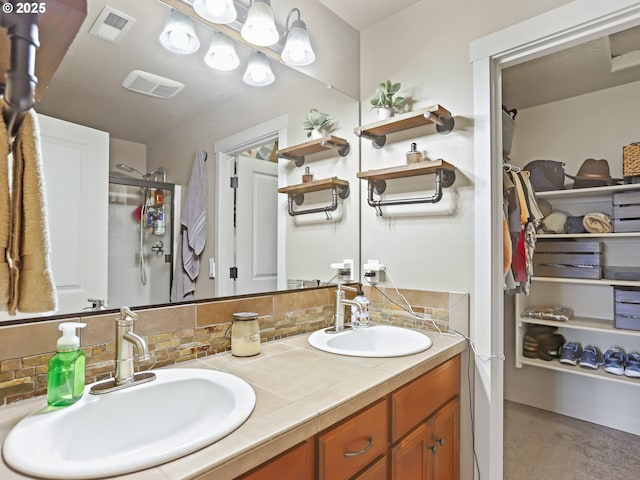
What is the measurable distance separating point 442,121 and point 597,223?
163 centimetres

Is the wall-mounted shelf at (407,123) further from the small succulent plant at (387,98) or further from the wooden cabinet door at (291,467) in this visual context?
the wooden cabinet door at (291,467)

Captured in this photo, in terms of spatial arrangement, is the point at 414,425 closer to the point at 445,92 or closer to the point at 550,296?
the point at 445,92

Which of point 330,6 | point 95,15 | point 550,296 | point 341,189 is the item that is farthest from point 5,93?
point 550,296

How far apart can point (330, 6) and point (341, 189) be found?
929 millimetres

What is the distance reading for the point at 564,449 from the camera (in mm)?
2291

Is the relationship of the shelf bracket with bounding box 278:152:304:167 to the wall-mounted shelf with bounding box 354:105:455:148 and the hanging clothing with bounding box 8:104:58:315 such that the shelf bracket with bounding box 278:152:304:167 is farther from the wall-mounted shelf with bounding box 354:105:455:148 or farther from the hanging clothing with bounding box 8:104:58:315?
the hanging clothing with bounding box 8:104:58:315

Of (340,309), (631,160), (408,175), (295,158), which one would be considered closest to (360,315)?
(340,309)

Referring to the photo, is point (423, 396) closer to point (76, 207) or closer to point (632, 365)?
point (76, 207)

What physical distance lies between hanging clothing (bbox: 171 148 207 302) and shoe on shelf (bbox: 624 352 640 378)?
2.75 m

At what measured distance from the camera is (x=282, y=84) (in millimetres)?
1654

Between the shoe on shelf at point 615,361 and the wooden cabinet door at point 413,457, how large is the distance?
1.85 metres

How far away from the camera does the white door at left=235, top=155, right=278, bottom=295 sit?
153 cm

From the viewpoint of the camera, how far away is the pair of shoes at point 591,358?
2.49 metres

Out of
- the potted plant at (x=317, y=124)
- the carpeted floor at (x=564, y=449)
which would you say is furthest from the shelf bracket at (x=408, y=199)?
the carpeted floor at (x=564, y=449)
